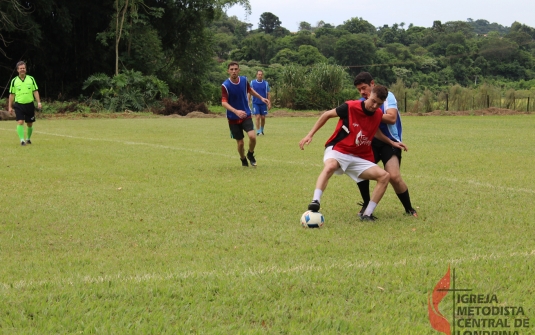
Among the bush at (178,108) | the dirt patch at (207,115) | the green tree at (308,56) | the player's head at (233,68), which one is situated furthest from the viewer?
the green tree at (308,56)

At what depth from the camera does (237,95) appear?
11.8 metres

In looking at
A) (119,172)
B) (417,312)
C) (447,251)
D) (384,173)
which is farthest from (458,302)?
(119,172)

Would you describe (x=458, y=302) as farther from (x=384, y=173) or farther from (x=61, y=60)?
(x=61, y=60)

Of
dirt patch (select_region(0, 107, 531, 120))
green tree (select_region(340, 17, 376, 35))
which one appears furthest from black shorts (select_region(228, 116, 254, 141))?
green tree (select_region(340, 17, 376, 35))

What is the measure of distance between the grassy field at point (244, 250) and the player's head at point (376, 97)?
1.31 m

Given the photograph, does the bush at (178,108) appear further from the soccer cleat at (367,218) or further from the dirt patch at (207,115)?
the soccer cleat at (367,218)

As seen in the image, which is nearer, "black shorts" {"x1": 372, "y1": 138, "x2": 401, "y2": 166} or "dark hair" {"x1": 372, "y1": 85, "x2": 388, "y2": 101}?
"dark hair" {"x1": 372, "y1": 85, "x2": 388, "y2": 101}

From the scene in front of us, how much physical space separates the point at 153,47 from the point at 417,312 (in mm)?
39122

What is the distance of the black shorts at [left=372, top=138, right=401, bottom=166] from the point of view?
7322 mm

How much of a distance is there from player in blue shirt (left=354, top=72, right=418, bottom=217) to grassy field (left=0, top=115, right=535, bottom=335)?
29 centimetres

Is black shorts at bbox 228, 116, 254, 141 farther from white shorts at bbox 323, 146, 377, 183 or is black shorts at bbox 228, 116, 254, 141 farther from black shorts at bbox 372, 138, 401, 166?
white shorts at bbox 323, 146, 377, 183

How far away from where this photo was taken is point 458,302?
421 cm

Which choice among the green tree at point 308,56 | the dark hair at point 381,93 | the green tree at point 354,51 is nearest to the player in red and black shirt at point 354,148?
the dark hair at point 381,93

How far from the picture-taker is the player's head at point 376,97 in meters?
6.54
